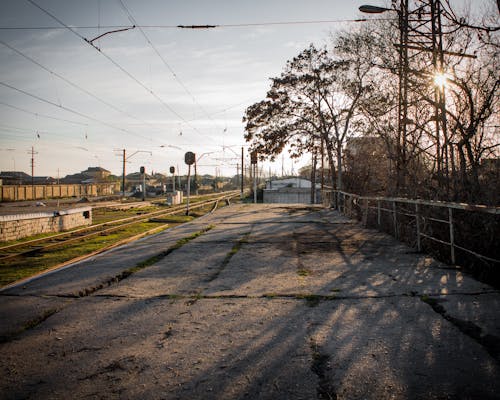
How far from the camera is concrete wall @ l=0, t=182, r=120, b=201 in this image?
123ft

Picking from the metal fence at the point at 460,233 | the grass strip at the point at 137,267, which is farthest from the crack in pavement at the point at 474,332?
the grass strip at the point at 137,267

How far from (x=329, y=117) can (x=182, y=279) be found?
20.9 meters

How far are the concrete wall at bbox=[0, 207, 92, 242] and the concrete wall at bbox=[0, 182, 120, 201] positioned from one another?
29636 mm

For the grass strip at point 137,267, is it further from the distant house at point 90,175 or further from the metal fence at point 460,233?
the distant house at point 90,175

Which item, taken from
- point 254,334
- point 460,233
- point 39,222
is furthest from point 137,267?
point 39,222

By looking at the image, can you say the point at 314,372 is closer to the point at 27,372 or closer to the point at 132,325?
the point at 132,325

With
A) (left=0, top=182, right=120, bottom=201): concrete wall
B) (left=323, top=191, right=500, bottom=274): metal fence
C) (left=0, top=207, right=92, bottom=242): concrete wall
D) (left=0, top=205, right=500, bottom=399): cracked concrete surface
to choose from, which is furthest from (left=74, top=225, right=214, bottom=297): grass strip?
(left=0, top=182, right=120, bottom=201): concrete wall

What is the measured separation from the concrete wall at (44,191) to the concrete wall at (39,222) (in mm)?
29636

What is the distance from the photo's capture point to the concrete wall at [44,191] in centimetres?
3759

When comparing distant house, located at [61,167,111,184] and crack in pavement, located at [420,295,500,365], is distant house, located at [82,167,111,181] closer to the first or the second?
distant house, located at [61,167,111,184]

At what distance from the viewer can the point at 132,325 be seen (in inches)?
119

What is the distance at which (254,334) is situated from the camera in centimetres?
277

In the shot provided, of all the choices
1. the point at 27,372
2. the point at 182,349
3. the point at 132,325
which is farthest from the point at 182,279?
the point at 27,372

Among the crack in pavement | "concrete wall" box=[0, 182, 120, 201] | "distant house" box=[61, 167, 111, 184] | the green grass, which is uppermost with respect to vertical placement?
"distant house" box=[61, 167, 111, 184]
